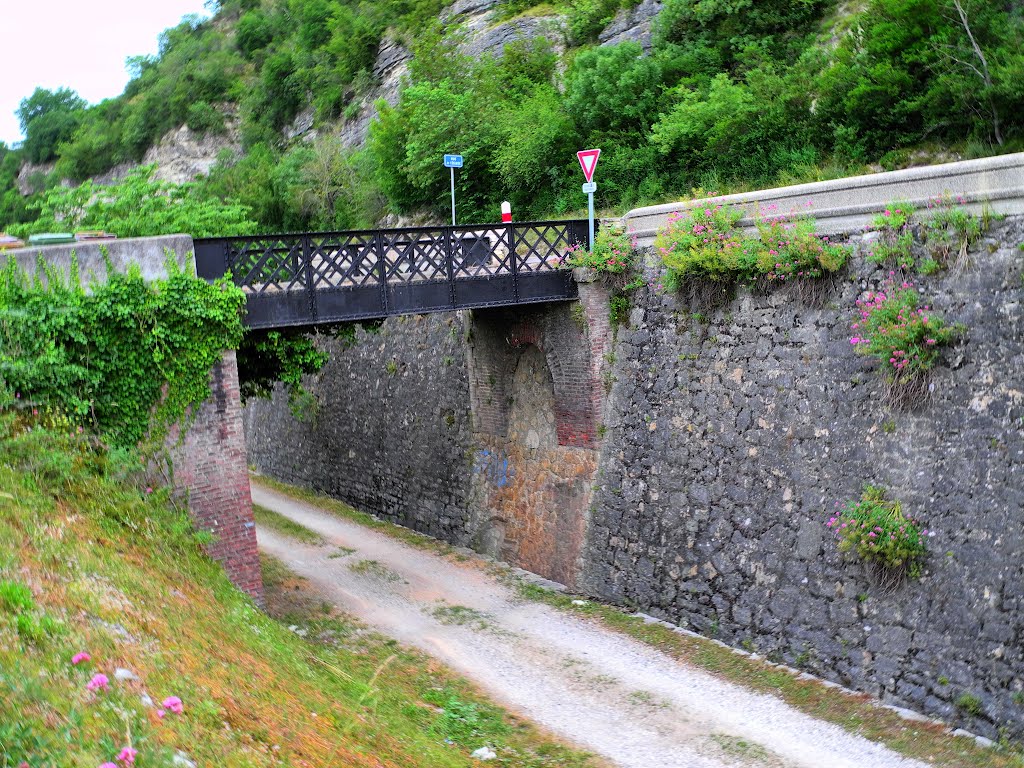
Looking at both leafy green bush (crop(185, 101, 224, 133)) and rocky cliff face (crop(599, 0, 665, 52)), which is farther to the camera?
leafy green bush (crop(185, 101, 224, 133))

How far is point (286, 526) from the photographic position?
18375 mm

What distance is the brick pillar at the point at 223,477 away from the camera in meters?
10.9

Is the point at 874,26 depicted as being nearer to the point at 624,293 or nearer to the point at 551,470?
the point at 624,293

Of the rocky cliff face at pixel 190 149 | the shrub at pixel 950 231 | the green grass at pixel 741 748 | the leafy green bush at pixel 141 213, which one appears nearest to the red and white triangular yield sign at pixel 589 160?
the shrub at pixel 950 231

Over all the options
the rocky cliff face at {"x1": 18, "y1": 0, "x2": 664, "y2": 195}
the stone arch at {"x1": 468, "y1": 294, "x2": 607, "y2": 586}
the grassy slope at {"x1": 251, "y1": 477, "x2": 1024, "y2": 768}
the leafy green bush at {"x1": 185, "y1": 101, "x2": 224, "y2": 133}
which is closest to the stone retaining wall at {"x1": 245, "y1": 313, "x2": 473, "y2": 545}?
the stone arch at {"x1": 468, "y1": 294, "x2": 607, "y2": 586}

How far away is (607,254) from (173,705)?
917cm

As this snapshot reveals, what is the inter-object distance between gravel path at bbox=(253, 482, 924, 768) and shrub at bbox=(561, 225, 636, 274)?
513cm

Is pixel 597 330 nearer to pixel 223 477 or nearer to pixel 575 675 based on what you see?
pixel 575 675

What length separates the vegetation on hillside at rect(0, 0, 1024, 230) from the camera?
47.5 ft

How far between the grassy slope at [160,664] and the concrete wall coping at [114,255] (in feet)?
6.77

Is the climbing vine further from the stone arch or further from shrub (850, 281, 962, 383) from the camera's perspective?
shrub (850, 281, 962, 383)

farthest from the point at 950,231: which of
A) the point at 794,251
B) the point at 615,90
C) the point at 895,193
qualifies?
the point at 615,90

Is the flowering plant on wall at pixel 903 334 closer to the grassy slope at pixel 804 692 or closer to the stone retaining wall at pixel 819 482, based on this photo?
the stone retaining wall at pixel 819 482

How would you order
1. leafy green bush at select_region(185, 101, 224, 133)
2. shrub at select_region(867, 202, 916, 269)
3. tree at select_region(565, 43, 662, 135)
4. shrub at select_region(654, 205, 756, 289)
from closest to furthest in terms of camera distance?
1. shrub at select_region(867, 202, 916, 269)
2. shrub at select_region(654, 205, 756, 289)
3. tree at select_region(565, 43, 662, 135)
4. leafy green bush at select_region(185, 101, 224, 133)
